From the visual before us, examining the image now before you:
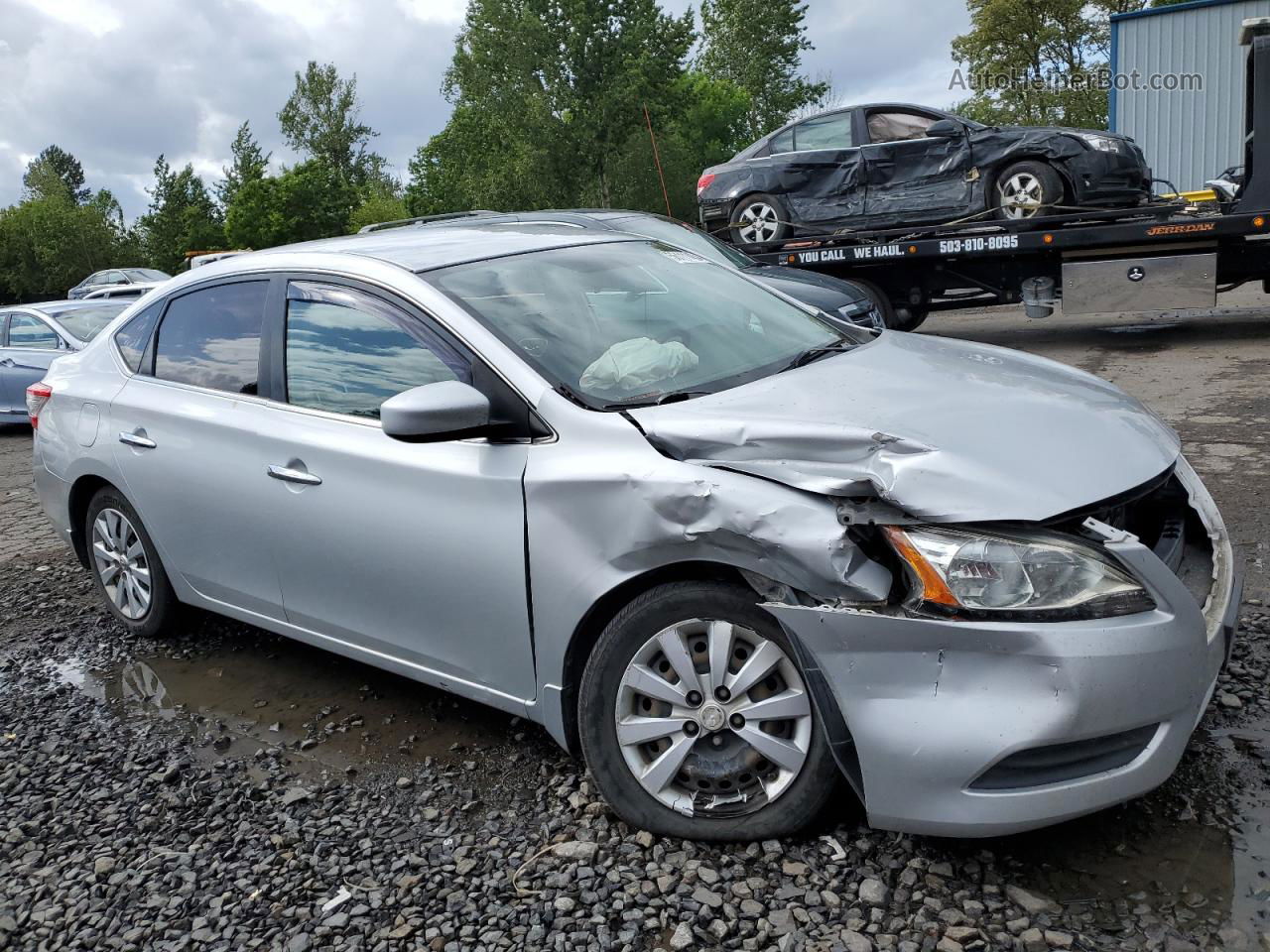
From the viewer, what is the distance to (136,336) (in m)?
4.56

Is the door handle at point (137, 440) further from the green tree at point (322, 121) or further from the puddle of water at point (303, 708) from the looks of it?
the green tree at point (322, 121)

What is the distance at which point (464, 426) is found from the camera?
2941 mm

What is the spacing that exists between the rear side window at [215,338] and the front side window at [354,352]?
0.22 meters

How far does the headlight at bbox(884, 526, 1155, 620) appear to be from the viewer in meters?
2.38

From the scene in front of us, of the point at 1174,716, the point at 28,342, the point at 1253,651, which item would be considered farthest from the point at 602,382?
the point at 28,342

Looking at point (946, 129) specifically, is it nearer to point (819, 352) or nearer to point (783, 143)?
point (783, 143)

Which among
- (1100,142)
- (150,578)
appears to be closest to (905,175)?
(1100,142)

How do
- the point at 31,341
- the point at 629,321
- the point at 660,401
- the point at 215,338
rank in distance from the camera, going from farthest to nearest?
1. the point at 31,341
2. the point at 215,338
3. the point at 629,321
4. the point at 660,401

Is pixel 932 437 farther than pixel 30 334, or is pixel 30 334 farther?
pixel 30 334

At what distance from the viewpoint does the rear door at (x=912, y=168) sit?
10836mm

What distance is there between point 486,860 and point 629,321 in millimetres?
1611

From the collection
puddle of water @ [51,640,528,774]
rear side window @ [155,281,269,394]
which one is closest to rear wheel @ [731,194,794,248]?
rear side window @ [155,281,269,394]

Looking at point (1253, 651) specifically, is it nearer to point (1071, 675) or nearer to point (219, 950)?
point (1071, 675)

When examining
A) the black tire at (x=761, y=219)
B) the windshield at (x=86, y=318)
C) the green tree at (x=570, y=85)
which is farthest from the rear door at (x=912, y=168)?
the green tree at (x=570, y=85)
